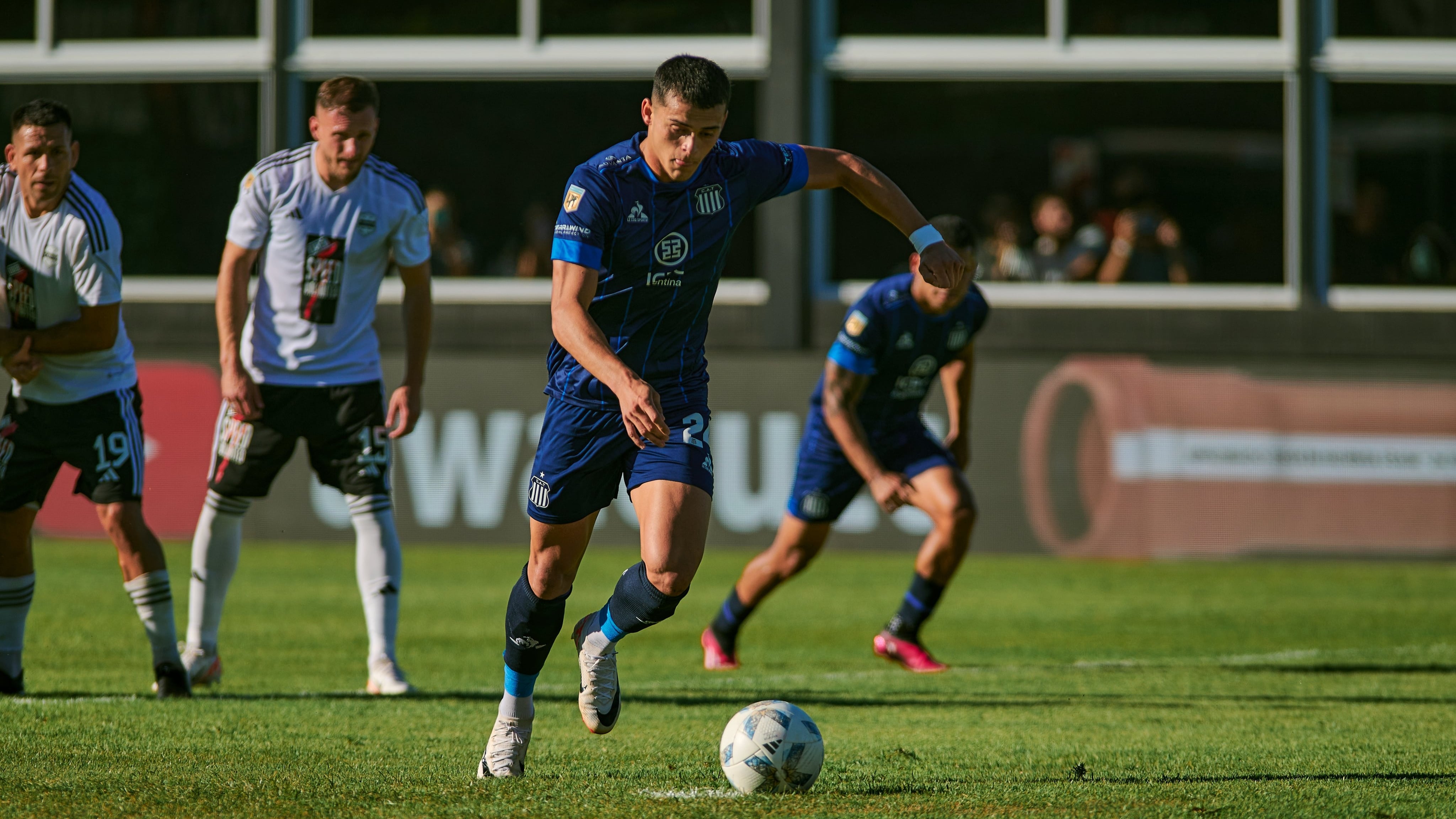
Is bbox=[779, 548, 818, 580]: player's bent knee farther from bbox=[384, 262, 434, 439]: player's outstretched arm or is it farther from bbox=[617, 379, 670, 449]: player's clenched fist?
bbox=[617, 379, 670, 449]: player's clenched fist

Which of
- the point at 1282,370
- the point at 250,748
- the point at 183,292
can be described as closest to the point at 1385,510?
the point at 1282,370

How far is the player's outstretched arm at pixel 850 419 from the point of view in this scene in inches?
288

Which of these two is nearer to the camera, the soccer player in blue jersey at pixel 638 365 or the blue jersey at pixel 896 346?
the soccer player in blue jersey at pixel 638 365

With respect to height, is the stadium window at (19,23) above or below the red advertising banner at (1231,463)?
above

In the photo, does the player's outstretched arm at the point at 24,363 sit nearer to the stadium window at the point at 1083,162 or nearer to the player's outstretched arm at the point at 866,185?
the player's outstretched arm at the point at 866,185

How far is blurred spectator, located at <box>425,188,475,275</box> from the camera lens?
15.0m

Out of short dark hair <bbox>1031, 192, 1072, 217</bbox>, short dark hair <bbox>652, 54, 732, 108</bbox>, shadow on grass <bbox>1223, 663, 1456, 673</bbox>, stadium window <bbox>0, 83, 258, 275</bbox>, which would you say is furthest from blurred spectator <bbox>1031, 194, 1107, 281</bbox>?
short dark hair <bbox>652, 54, 732, 108</bbox>

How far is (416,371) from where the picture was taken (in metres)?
6.62

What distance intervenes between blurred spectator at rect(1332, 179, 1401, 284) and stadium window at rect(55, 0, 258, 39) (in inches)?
418

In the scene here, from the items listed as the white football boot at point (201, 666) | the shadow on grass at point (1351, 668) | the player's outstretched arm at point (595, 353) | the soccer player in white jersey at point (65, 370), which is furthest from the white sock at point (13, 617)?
the shadow on grass at point (1351, 668)

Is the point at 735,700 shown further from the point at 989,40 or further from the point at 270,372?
the point at 989,40

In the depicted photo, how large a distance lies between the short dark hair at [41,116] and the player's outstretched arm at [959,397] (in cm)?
424

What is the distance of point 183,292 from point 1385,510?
35.4 feet

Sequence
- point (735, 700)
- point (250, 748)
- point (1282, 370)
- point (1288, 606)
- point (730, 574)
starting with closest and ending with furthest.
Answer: point (250, 748) < point (735, 700) < point (1288, 606) < point (730, 574) < point (1282, 370)
